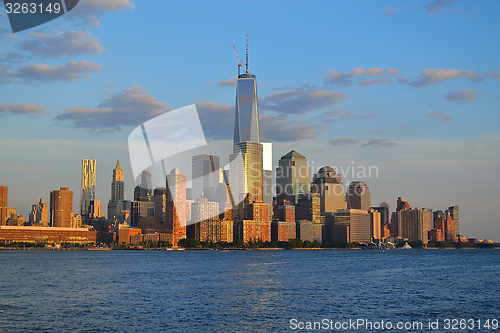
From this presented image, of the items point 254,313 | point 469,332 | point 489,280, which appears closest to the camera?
point 469,332

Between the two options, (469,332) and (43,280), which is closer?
(469,332)

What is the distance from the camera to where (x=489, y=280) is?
255 ft

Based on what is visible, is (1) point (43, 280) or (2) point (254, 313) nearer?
(2) point (254, 313)

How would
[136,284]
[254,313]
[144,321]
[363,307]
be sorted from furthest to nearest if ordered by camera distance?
1. [136,284]
2. [363,307]
3. [254,313]
4. [144,321]

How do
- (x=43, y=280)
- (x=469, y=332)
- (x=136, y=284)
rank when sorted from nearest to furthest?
1. (x=469, y=332)
2. (x=136, y=284)
3. (x=43, y=280)

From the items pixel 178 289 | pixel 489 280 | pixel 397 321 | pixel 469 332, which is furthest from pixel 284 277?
pixel 469 332

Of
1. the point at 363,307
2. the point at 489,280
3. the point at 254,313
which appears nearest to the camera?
the point at 254,313

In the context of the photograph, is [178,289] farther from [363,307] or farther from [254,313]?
[363,307]

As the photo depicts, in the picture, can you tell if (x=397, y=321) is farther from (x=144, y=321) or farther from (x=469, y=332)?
(x=144, y=321)

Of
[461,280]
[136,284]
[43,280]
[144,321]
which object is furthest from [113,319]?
[461,280]

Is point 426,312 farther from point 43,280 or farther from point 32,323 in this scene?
point 43,280

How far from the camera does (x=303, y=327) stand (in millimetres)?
39000

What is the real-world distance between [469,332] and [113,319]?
27.4 m

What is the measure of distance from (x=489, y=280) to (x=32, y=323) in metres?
65.6
